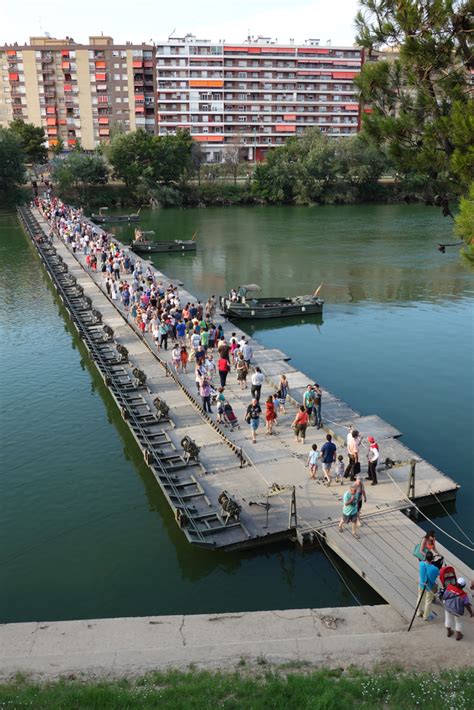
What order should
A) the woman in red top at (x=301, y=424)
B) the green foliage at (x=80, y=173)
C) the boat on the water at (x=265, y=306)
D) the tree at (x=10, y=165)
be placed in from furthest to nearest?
the green foliage at (x=80, y=173) < the tree at (x=10, y=165) < the boat on the water at (x=265, y=306) < the woman in red top at (x=301, y=424)

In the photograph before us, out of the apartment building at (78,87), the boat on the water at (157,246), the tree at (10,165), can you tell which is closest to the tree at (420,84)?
the boat on the water at (157,246)

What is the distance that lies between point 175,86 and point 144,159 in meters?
40.7

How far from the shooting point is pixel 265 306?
1433 inches

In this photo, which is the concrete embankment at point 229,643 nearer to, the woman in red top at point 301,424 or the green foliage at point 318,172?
the woman in red top at point 301,424

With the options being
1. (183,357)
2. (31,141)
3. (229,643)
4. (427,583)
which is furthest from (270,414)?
(31,141)

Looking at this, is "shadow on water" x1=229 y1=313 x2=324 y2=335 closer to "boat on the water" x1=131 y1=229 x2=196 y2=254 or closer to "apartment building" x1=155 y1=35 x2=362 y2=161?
"boat on the water" x1=131 y1=229 x2=196 y2=254

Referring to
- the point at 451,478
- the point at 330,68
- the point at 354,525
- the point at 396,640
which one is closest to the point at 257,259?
the point at 451,478

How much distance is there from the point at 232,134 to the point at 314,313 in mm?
98564

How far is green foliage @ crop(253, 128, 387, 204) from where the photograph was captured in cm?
9231

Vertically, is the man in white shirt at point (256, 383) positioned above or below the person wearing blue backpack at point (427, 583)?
above

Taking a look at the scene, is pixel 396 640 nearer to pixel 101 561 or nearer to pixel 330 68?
pixel 101 561

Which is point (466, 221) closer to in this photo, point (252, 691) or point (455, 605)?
point (455, 605)

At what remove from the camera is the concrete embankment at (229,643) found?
10.6 meters

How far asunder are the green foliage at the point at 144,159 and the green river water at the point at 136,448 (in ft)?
127
